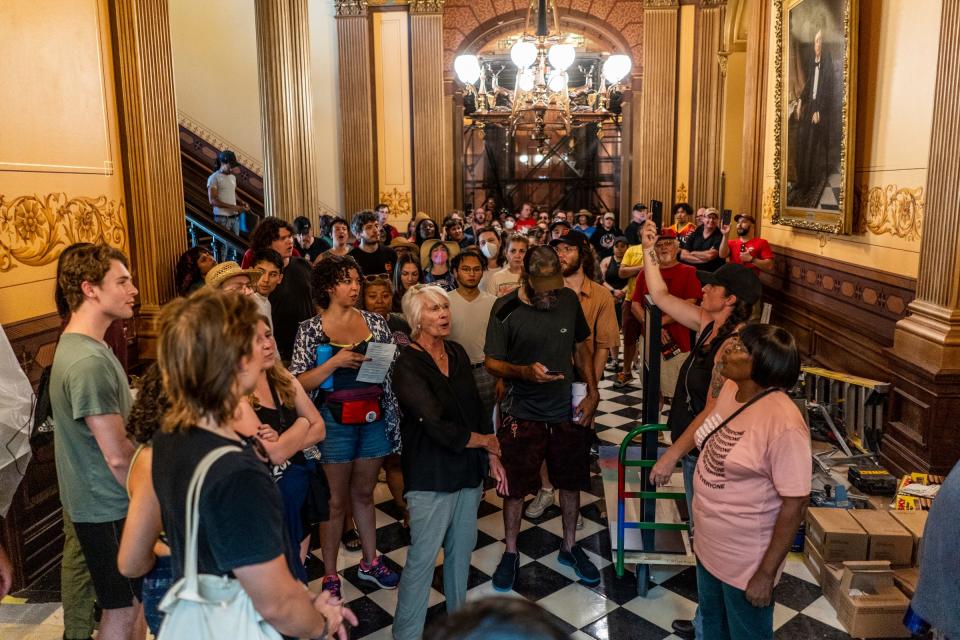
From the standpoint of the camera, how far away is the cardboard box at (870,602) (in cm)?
297

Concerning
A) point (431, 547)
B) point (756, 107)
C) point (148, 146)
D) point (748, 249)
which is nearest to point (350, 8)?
point (756, 107)

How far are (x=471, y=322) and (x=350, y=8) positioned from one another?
8.81 metres

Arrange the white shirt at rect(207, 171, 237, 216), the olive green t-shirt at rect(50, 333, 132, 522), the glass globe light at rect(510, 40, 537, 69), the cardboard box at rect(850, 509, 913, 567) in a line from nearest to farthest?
the olive green t-shirt at rect(50, 333, 132, 522)
the cardboard box at rect(850, 509, 913, 567)
the glass globe light at rect(510, 40, 537, 69)
the white shirt at rect(207, 171, 237, 216)

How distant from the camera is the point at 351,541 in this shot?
392 centimetres

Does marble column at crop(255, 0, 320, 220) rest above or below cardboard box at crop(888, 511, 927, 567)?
above

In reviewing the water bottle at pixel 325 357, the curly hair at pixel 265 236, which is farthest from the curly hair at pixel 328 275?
the curly hair at pixel 265 236

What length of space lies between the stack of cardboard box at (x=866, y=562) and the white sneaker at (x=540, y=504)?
4.77 ft

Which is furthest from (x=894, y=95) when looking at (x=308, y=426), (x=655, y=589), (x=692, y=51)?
(x=692, y=51)

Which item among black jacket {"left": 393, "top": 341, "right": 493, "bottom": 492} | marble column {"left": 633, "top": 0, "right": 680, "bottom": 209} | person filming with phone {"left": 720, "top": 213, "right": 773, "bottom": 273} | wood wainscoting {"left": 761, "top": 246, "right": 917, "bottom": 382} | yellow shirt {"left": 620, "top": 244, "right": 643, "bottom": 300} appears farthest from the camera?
marble column {"left": 633, "top": 0, "right": 680, "bottom": 209}

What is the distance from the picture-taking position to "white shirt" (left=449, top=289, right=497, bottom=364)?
4.22m

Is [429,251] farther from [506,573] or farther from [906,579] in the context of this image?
[906,579]

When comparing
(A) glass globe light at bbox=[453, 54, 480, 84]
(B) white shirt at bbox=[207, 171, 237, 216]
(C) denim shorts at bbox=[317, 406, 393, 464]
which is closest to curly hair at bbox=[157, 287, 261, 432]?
(C) denim shorts at bbox=[317, 406, 393, 464]

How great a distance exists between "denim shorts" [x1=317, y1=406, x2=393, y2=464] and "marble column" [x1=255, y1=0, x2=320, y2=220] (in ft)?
15.3

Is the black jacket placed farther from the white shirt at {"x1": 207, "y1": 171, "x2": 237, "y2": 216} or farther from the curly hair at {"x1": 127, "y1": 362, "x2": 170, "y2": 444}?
the white shirt at {"x1": 207, "y1": 171, "x2": 237, "y2": 216}
